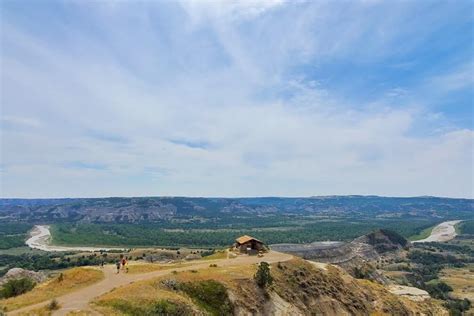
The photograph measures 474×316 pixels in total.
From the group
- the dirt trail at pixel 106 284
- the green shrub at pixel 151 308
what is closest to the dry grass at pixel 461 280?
the dirt trail at pixel 106 284

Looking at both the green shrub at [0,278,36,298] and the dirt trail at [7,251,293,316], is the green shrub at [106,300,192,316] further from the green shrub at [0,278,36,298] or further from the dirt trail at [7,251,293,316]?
the green shrub at [0,278,36,298]

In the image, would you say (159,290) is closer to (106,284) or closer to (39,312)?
(106,284)

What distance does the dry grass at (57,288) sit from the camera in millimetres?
36969

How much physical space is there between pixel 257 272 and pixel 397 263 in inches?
6057

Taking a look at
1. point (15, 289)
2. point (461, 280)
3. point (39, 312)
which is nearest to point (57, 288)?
point (15, 289)

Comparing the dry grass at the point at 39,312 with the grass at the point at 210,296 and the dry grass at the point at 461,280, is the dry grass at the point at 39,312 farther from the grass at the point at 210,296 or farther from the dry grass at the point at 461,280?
the dry grass at the point at 461,280

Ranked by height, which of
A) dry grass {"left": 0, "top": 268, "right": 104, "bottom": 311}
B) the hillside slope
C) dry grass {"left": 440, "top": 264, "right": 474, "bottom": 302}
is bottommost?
dry grass {"left": 440, "top": 264, "right": 474, "bottom": 302}

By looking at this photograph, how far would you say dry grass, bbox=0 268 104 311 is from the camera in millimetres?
36969

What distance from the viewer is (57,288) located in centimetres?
4309

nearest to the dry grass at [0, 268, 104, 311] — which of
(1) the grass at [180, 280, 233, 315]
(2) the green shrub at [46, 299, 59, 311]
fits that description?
(2) the green shrub at [46, 299, 59, 311]

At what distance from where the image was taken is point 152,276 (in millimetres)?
48188

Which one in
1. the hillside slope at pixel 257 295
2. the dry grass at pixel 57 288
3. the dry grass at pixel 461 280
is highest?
the dry grass at pixel 57 288

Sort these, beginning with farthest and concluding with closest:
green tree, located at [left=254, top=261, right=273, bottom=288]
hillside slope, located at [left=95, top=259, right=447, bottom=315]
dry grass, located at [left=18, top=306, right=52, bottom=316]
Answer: green tree, located at [left=254, top=261, right=273, bottom=288]
hillside slope, located at [left=95, top=259, right=447, bottom=315]
dry grass, located at [left=18, top=306, right=52, bottom=316]

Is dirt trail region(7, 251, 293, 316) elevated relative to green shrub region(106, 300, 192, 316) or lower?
elevated
